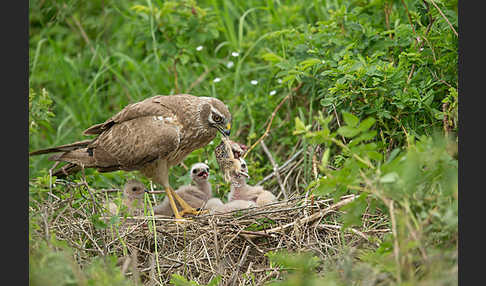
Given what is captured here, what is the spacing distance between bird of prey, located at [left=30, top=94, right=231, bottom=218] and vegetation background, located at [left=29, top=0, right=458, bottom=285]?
546mm

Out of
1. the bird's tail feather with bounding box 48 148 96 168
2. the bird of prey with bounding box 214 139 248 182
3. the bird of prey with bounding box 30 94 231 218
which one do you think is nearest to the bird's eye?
the bird of prey with bounding box 30 94 231 218

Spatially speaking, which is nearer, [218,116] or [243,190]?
[218,116]

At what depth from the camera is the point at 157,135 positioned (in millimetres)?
4551

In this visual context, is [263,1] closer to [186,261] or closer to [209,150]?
[209,150]

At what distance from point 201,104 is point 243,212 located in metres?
0.99

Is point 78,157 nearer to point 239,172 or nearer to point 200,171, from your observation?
point 200,171

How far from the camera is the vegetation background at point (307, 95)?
9.21ft

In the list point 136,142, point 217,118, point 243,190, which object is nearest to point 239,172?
point 243,190

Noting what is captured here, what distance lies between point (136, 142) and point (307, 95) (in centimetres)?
196

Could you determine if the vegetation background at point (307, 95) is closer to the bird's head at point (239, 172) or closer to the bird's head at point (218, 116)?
the bird's head at point (239, 172)

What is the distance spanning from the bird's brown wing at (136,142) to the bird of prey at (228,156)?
17.2 inches

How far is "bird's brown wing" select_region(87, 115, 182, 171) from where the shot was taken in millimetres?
4570

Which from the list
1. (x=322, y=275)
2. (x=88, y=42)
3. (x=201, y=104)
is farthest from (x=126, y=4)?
(x=322, y=275)

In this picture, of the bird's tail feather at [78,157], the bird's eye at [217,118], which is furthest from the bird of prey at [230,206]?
the bird's tail feather at [78,157]
